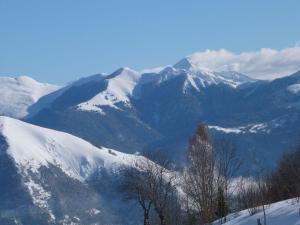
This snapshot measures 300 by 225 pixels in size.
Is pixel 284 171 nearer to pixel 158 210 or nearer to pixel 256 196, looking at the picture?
pixel 158 210

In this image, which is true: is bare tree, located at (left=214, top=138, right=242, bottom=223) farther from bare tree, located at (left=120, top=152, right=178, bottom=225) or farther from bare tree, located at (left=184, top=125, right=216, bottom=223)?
bare tree, located at (left=120, top=152, right=178, bottom=225)

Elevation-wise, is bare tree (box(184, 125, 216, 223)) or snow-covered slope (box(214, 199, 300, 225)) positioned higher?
bare tree (box(184, 125, 216, 223))

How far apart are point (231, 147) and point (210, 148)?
134 inches

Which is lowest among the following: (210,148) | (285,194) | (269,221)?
(269,221)

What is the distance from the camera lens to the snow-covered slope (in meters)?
29.8

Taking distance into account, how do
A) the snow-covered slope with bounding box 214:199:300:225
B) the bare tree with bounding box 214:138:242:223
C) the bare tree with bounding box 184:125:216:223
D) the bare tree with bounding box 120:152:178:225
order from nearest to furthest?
the snow-covered slope with bounding box 214:199:300:225
the bare tree with bounding box 214:138:242:223
the bare tree with bounding box 184:125:216:223
the bare tree with bounding box 120:152:178:225

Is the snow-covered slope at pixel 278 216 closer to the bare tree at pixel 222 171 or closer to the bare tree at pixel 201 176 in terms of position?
the bare tree at pixel 222 171

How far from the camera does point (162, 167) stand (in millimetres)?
69250

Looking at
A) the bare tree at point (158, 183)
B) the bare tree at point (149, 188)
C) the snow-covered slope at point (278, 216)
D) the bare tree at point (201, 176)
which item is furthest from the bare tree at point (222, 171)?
the snow-covered slope at point (278, 216)

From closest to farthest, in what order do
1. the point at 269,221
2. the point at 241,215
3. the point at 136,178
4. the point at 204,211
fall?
the point at 269,221
the point at 241,215
the point at 204,211
the point at 136,178

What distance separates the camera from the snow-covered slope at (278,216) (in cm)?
2978

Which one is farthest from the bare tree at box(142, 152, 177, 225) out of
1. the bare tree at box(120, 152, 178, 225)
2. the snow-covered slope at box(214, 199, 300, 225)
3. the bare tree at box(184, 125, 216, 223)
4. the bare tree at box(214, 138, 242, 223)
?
the snow-covered slope at box(214, 199, 300, 225)

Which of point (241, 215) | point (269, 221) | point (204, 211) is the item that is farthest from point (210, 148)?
point (269, 221)

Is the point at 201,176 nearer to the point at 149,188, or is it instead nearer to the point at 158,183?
the point at 149,188
